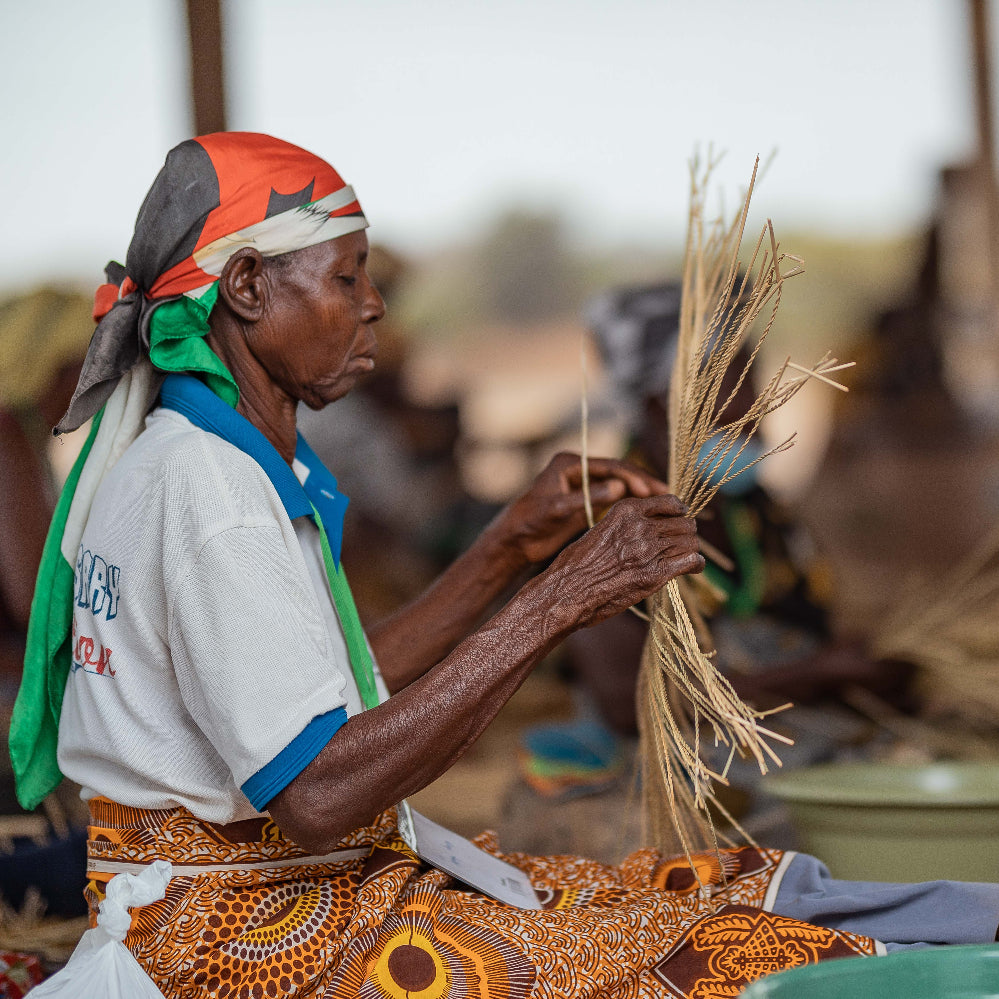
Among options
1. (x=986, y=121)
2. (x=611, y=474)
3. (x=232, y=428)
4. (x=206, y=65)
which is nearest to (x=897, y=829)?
(x=611, y=474)

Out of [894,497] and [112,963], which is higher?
[112,963]

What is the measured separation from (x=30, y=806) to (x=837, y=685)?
1923 millimetres

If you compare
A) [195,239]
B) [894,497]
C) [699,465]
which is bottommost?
[894,497]

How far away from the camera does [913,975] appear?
3.44ft

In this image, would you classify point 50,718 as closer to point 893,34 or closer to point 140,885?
point 140,885

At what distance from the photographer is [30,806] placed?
4.87ft

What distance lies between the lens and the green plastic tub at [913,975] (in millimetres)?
1022

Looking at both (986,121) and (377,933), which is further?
(986,121)

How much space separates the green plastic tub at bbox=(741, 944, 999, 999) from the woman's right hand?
43 cm

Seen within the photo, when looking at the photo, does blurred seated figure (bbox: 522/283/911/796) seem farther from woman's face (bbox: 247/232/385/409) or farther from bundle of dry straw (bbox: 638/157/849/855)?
woman's face (bbox: 247/232/385/409)

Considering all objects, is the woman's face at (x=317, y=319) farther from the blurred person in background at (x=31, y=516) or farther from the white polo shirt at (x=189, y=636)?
the blurred person in background at (x=31, y=516)

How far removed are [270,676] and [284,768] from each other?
0.29 feet

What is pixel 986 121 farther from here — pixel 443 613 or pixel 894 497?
pixel 443 613

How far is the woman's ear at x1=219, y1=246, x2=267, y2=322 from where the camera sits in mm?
1395
